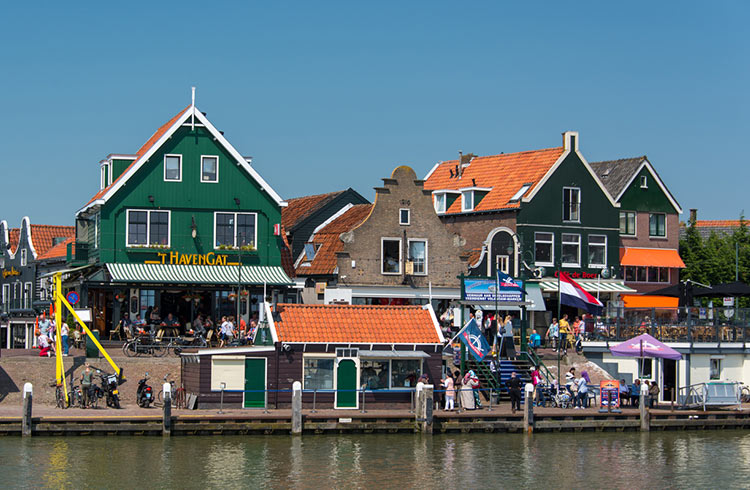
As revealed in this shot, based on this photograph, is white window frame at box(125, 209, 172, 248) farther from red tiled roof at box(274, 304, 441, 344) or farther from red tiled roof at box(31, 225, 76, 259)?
red tiled roof at box(31, 225, 76, 259)

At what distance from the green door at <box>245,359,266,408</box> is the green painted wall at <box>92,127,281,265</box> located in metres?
13.2

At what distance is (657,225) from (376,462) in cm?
3790

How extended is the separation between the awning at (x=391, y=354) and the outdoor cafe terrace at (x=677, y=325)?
1110 cm

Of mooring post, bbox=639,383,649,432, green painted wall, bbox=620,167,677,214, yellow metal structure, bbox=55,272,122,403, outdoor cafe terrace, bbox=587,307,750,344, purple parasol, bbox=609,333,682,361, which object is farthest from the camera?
green painted wall, bbox=620,167,677,214

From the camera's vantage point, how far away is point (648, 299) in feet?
222

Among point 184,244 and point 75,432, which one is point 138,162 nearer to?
point 184,244

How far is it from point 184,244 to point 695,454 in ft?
88.5

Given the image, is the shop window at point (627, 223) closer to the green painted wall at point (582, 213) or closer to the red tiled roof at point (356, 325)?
the green painted wall at point (582, 213)

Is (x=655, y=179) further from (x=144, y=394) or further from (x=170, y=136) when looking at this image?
(x=144, y=394)

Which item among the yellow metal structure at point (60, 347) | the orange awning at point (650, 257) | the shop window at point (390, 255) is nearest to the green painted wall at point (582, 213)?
the orange awning at point (650, 257)

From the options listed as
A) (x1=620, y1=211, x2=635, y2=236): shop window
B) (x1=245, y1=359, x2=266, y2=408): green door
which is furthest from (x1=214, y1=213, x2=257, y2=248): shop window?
(x1=620, y1=211, x2=635, y2=236): shop window

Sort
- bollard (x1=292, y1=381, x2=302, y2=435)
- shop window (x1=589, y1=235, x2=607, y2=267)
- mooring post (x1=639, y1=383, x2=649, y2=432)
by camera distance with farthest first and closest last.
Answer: shop window (x1=589, y1=235, x2=607, y2=267), mooring post (x1=639, y1=383, x2=649, y2=432), bollard (x1=292, y1=381, x2=302, y2=435)

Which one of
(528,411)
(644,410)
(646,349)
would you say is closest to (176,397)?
(528,411)

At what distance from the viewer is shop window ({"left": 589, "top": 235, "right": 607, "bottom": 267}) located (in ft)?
213
